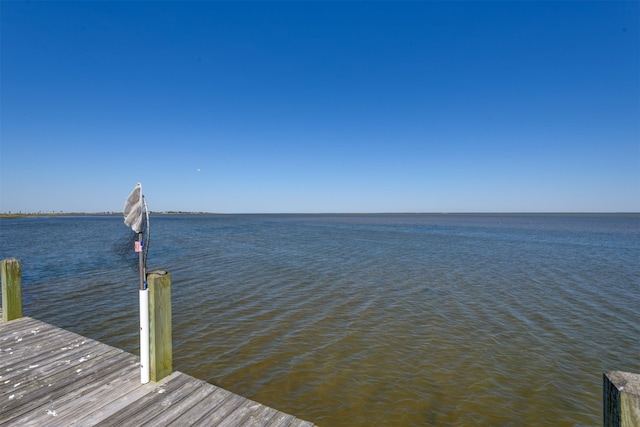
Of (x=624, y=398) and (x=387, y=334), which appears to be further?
(x=387, y=334)

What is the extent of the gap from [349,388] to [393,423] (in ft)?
3.70

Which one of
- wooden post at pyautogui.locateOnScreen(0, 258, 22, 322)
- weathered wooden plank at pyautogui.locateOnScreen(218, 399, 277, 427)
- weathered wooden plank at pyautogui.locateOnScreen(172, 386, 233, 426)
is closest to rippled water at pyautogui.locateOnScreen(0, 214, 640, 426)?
weathered wooden plank at pyautogui.locateOnScreen(218, 399, 277, 427)

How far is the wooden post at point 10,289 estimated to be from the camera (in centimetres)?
632

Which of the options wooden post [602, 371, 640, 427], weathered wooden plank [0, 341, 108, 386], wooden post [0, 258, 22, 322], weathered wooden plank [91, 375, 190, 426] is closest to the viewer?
wooden post [602, 371, 640, 427]

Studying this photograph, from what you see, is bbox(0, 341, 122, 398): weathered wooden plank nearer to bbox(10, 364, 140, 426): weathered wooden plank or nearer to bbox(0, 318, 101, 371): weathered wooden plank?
bbox(0, 318, 101, 371): weathered wooden plank

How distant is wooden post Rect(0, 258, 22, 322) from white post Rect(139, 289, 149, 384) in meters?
4.58

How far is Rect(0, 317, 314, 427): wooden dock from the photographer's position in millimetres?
3623

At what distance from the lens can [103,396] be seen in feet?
13.2

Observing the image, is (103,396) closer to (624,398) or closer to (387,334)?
(624,398)

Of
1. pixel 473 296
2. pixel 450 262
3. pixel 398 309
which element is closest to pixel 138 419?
pixel 398 309

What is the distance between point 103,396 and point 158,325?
110cm

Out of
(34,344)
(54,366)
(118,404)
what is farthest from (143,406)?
(34,344)

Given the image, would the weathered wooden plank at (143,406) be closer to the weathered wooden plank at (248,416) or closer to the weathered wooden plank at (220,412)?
the weathered wooden plank at (220,412)

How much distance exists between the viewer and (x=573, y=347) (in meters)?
7.63
